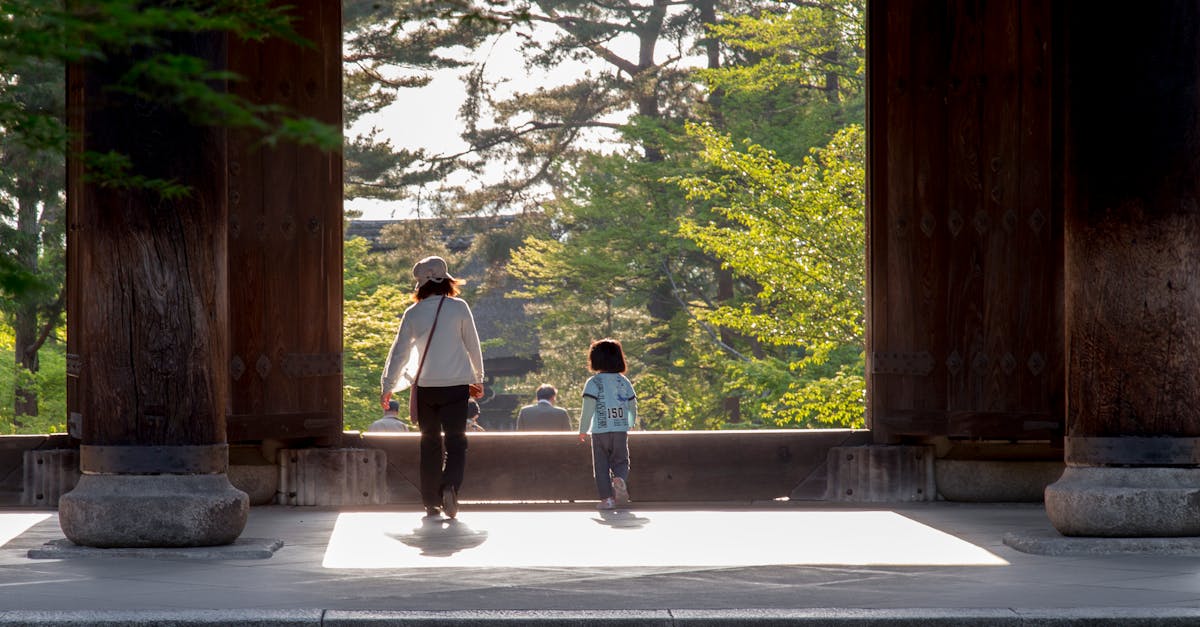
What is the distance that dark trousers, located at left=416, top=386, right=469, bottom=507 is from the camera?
984 cm

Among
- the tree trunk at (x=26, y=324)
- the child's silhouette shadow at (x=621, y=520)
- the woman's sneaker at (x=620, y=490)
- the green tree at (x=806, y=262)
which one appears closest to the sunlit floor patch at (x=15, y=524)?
the child's silhouette shadow at (x=621, y=520)

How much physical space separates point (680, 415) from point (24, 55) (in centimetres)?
3066

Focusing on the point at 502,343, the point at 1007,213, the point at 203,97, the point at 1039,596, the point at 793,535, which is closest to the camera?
the point at 203,97

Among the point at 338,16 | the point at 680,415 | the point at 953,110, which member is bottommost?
the point at 680,415

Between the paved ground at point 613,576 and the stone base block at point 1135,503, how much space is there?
0.24 m

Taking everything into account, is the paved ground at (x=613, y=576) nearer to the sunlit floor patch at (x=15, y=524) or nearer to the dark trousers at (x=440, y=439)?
the sunlit floor patch at (x=15, y=524)

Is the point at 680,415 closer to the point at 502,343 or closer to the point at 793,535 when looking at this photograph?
the point at 502,343

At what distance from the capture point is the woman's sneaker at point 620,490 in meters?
10.6

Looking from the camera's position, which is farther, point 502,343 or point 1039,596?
point 502,343

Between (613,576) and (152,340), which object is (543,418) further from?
(613,576)

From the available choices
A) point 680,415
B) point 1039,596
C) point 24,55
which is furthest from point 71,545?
point 680,415

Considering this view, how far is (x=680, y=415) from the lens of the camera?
33344 mm

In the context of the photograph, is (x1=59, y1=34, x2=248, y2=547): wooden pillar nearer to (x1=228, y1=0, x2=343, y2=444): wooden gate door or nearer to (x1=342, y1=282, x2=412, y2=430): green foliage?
(x1=228, y1=0, x2=343, y2=444): wooden gate door

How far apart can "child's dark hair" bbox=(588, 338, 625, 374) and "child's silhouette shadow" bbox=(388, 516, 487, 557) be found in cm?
169
